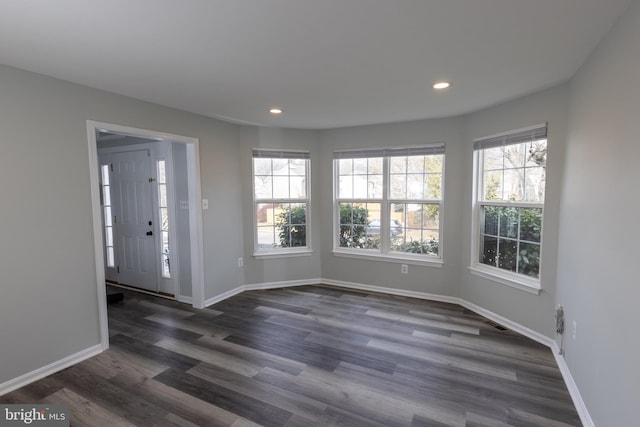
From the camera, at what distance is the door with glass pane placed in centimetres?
434

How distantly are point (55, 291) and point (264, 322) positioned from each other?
184 centimetres

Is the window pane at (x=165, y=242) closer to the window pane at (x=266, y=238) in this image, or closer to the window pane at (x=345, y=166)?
the window pane at (x=266, y=238)

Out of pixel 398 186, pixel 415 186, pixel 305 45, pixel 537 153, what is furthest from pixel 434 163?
pixel 305 45

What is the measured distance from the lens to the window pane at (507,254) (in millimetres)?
3262

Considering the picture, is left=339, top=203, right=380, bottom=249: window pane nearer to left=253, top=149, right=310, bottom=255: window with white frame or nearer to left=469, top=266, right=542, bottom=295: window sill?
left=253, top=149, right=310, bottom=255: window with white frame

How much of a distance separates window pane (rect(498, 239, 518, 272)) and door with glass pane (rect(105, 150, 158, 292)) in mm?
4266

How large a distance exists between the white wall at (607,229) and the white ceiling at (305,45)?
24 centimetres

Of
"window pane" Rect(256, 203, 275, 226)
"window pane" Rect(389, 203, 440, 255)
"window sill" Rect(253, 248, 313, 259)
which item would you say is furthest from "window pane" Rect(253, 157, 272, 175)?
"window pane" Rect(389, 203, 440, 255)

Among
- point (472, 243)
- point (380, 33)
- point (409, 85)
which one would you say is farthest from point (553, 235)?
point (380, 33)

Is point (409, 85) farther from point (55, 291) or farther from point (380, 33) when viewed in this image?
point (55, 291)

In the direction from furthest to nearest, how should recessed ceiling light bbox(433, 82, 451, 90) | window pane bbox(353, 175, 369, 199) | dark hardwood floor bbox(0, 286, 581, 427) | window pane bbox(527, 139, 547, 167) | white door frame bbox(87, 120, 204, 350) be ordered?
window pane bbox(353, 175, 369, 199), window pane bbox(527, 139, 547, 167), white door frame bbox(87, 120, 204, 350), recessed ceiling light bbox(433, 82, 451, 90), dark hardwood floor bbox(0, 286, 581, 427)

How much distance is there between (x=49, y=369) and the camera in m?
2.48

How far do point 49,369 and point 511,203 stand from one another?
170 inches

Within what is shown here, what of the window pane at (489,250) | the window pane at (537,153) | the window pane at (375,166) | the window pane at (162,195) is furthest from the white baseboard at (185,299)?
the window pane at (537,153)
